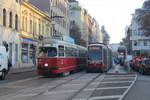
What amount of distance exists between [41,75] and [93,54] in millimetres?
9440

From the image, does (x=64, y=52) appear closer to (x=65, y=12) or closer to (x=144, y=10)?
(x=144, y=10)

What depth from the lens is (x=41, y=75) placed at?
95.5 feet

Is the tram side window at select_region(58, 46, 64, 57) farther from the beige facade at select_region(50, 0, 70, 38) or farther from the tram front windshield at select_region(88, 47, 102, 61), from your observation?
the beige facade at select_region(50, 0, 70, 38)

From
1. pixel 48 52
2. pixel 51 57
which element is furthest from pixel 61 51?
pixel 51 57

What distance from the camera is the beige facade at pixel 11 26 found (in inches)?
1615

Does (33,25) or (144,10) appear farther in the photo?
(33,25)

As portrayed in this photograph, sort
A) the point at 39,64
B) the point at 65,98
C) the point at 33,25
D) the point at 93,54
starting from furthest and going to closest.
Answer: the point at 33,25 < the point at 93,54 < the point at 39,64 < the point at 65,98

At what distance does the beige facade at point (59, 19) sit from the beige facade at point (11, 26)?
1638 cm

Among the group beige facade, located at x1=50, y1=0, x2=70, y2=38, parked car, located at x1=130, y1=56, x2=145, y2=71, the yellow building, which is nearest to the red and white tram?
parked car, located at x1=130, y1=56, x2=145, y2=71

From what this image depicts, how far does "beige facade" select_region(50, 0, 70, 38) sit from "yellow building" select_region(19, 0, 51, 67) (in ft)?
19.3

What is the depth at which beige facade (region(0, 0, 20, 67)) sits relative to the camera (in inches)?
1615

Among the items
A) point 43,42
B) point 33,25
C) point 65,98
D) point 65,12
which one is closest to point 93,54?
point 43,42

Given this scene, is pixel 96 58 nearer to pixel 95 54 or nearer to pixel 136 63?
pixel 95 54

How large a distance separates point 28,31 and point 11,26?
735cm
